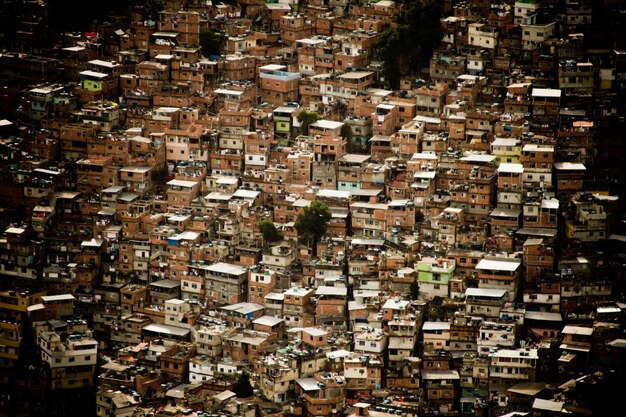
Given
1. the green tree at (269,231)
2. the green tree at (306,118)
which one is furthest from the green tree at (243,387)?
the green tree at (306,118)

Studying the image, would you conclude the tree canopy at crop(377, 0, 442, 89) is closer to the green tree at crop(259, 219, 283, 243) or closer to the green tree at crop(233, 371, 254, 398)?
the green tree at crop(259, 219, 283, 243)

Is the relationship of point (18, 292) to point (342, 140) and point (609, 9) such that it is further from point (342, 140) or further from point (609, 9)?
point (609, 9)

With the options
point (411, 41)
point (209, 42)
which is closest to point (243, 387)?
point (411, 41)

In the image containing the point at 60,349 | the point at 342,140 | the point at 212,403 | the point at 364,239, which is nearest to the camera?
the point at 212,403

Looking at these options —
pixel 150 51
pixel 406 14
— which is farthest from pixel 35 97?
pixel 406 14

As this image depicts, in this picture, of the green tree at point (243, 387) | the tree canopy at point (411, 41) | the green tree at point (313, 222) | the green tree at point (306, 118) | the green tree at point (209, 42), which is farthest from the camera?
the green tree at point (209, 42)

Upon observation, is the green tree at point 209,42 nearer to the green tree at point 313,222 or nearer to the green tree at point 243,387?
the green tree at point 313,222

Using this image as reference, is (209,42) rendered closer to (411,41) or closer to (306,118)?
(306,118)
